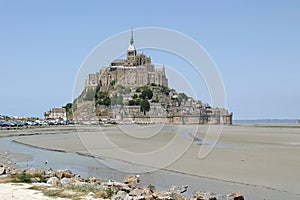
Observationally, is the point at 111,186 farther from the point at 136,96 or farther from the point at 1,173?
the point at 136,96

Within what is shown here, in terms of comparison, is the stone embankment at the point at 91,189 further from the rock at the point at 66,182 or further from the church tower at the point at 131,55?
the church tower at the point at 131,55

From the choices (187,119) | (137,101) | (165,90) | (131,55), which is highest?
(131,55)

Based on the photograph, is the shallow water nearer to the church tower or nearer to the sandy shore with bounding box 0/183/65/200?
the sandy shore with bounding box 0/183/65/200

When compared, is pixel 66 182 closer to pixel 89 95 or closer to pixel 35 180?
pixel 35 180

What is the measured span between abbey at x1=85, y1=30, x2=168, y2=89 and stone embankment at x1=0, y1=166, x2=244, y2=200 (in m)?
112

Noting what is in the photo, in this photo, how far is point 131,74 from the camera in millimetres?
132375

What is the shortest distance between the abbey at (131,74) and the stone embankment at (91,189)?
112 metres

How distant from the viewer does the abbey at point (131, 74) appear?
128 m

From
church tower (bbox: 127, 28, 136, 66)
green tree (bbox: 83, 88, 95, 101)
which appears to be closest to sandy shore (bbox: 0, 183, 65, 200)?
green tree (bbox: 83, 88, 95, 101)

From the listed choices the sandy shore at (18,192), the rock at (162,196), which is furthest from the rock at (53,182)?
the rock at (162,196)

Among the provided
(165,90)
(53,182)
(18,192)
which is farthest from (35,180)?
(165,90)

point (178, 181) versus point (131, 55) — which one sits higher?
point (131, 55)

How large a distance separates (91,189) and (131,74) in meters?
123

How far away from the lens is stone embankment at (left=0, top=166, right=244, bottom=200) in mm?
8742
